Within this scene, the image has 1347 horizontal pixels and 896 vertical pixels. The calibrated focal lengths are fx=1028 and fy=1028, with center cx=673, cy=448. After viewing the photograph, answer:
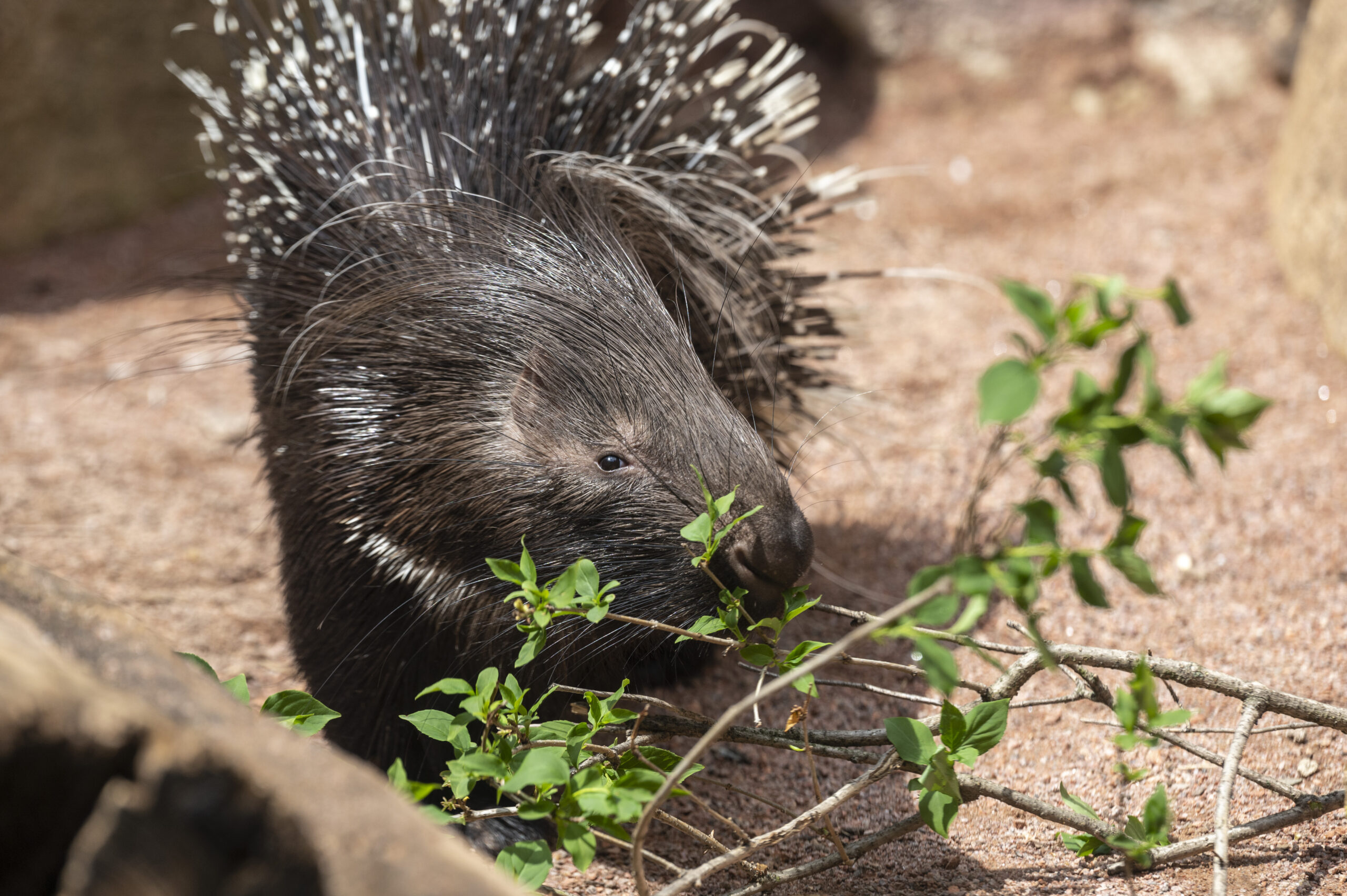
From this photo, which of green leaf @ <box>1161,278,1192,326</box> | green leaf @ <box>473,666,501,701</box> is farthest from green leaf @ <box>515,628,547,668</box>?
green leaf @ <box>1161,278,1192,326</box>

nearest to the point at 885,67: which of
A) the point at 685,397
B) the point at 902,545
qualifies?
the point at 902,545

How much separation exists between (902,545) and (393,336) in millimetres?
1474

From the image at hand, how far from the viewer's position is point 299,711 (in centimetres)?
141

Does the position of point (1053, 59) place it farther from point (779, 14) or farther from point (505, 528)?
point (505, 528)

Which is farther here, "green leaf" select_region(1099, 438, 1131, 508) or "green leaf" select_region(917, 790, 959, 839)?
"green leaf" select_region(917, 790, 959, 839)

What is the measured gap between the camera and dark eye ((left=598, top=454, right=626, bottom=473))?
1744mm

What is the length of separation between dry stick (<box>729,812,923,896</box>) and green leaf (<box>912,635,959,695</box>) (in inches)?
17.1

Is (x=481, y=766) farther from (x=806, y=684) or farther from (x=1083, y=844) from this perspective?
(x=1083, y=844)

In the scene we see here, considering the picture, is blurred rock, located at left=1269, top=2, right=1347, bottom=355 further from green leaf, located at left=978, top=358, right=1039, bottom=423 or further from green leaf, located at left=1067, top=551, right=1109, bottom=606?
green leaf, located at left=978, top=358, right=1039, bottom=423

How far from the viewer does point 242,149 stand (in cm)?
235

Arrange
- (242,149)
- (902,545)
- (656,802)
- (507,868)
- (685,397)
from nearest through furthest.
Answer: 1. (656,802)
2. (507,868)
3. (685,397)
4. (242,149)
5. (902,545)

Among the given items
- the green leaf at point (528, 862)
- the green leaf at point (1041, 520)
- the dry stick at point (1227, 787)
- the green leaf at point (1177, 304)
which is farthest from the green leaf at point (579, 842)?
the green leaf at point (1177, 304)

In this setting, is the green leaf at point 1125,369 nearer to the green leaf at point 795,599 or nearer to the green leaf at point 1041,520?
the green leaf at point 1041,520

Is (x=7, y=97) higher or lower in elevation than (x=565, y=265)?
higher
